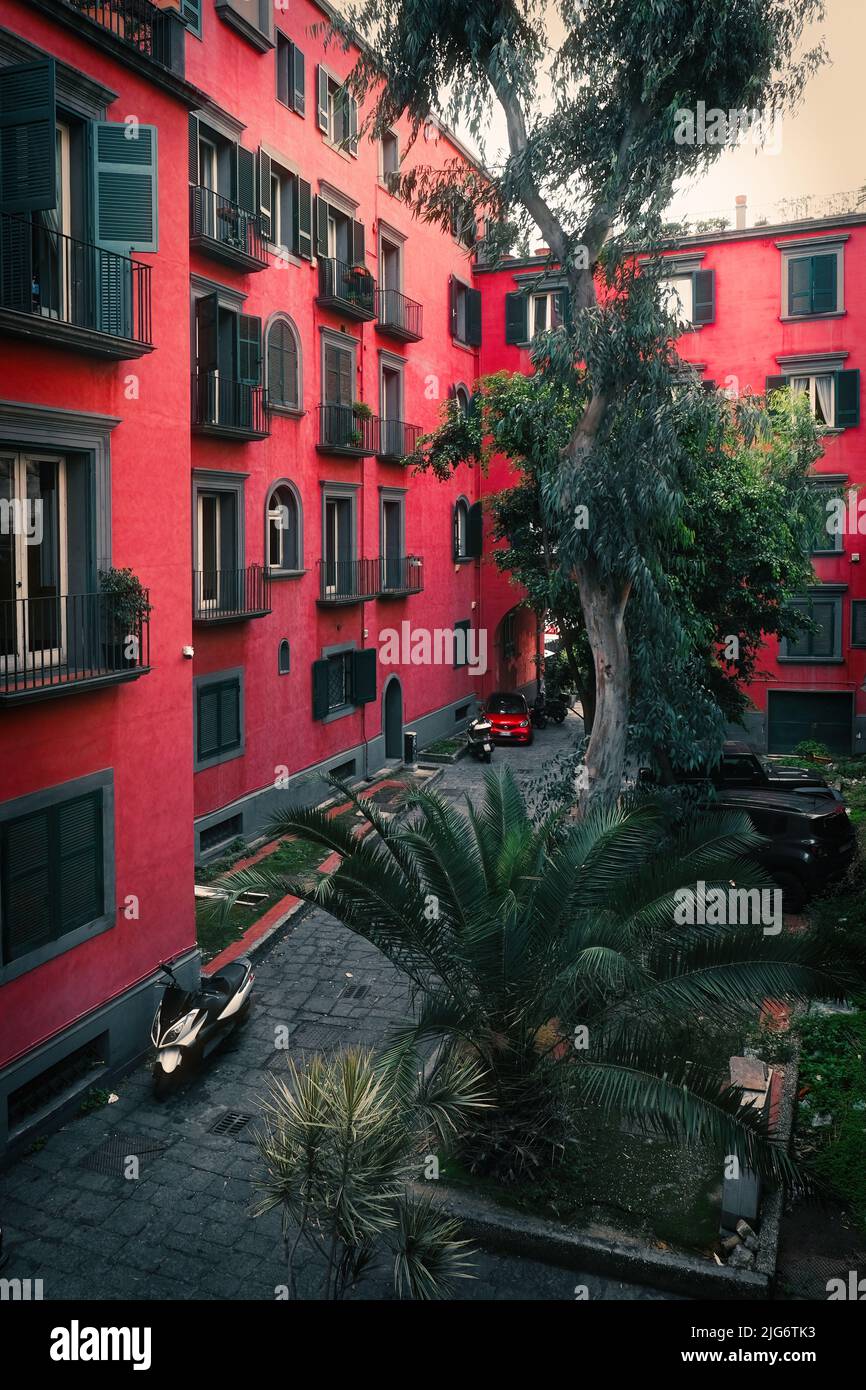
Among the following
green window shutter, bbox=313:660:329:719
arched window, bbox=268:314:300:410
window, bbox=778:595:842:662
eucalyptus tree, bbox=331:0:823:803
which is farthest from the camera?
window, bbox=778:595:842:662

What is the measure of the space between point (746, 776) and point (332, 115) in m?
15.9

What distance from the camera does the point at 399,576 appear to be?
88.3ft

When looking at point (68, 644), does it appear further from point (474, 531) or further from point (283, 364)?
point (474, 531)

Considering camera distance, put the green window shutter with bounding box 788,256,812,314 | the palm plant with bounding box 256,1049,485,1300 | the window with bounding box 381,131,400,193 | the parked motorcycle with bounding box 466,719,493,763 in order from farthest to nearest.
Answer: the green window shutter with bounding box 788,256,812,314 → the parked motorcycle with bounding box 466,719,493,763 → the window with bounding box 381,131,400,193 → the palm plant with bounding box 256,1049,485,1300

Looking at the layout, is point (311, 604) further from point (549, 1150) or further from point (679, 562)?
point (549, 1150)

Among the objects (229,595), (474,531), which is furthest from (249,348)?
(474,531)

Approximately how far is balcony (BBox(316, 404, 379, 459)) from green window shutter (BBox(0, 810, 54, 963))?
13386 millimetres

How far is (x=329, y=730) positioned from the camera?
2331cm

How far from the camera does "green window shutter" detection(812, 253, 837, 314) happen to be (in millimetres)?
28656

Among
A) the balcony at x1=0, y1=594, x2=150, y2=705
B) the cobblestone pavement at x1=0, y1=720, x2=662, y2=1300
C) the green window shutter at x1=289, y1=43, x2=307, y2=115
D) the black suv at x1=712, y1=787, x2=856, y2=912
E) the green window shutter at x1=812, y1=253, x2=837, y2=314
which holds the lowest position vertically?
the cobblestone pavement at x1=0, y1=720, x2=662, y2=1300

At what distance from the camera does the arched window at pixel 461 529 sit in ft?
103

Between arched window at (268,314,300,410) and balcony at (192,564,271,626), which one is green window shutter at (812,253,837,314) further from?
balcony at (192,564,271,626)

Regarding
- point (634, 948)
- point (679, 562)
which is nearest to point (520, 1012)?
point (634, 948)

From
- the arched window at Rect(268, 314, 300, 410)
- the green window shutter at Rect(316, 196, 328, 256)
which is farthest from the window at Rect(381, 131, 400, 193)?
the arched window at Rect(268, 314, 300, 410)
